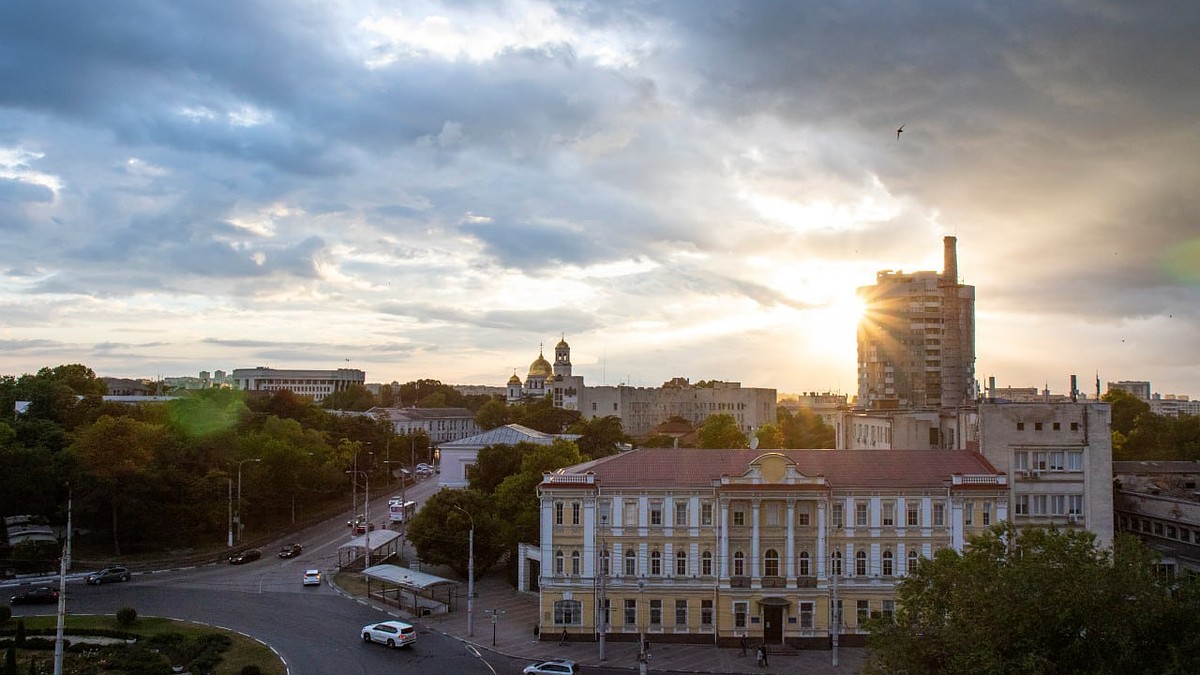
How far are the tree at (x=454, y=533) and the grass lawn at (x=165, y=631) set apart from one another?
17595 millimetres

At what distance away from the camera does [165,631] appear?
50.2m

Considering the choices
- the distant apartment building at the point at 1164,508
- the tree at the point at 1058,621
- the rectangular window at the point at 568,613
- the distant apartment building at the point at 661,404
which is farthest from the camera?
the distant apartment building at the point at 661,404

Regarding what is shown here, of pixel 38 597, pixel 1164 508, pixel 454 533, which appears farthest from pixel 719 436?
pixel 38 597

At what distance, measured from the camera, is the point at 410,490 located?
387ft

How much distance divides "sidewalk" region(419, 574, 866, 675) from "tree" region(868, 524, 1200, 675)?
15.9 m

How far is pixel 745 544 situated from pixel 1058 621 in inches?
972

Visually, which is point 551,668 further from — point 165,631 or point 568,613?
point 165,631

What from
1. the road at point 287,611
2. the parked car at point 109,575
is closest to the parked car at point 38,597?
the road at point 287,611

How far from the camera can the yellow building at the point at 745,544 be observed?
169 ft

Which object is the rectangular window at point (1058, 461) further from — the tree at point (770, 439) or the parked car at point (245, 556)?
the parked car at point (245, 556)

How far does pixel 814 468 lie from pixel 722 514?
269 inches

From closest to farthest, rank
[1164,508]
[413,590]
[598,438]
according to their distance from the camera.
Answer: [413,590]
[1164,508]
[598,438]

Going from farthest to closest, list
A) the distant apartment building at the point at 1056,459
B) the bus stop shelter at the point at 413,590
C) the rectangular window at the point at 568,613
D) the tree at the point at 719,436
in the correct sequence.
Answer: the tree at the point at 719,436 < the bus stop shelter at the point at 413,590 < the distant apartment building at the point at 1056,459 < the rectangular window at the point at 568,613

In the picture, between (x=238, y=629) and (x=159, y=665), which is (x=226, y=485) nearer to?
(x=238, y=629)
